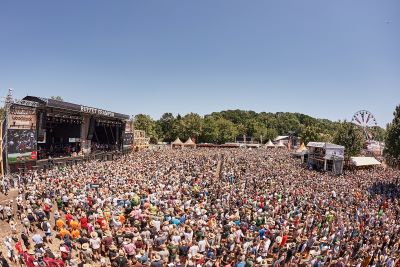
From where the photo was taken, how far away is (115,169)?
27.4 metres

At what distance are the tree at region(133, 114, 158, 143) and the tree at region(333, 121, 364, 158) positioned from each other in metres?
58.3

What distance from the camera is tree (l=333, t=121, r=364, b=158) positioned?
47.2 m

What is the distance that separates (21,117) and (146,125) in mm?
69758

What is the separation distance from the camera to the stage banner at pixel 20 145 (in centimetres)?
2325

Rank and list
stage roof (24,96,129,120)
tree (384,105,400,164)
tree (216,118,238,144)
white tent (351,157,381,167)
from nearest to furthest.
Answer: stage roof (24,96,129,120), tree (384,105,400,164), white tent (351,157,381,167), tree (216,118,238,144)

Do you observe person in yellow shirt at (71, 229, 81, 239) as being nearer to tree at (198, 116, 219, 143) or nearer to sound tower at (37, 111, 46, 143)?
sound tower at (37, 111, 46, 143)

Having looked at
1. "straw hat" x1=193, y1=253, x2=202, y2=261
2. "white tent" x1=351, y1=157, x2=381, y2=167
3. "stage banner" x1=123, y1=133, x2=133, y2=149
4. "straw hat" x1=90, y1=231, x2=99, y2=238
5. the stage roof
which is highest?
the stage roof

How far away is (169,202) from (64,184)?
698 centimetres

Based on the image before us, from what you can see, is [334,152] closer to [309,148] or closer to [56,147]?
[309,148]

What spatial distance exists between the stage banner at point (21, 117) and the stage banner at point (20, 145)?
46cm

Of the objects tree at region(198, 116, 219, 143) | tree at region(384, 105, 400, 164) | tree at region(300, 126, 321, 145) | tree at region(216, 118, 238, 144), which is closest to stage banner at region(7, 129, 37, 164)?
tree at region(384, 105, 400, 164)

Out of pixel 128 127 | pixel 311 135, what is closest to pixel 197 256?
pixel 128 127

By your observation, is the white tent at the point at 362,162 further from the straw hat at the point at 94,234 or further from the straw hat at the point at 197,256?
the straw hat at the point at 94,234

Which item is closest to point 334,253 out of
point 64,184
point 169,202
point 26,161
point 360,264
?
point 360,264
